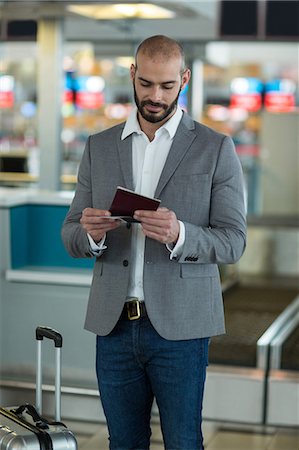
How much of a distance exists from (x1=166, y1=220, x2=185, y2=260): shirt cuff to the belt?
0.21 m

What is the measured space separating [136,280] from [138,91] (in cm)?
64

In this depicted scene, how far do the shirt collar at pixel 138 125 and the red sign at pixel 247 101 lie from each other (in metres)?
22.0

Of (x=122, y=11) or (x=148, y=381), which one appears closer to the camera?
(x=148, y=381)

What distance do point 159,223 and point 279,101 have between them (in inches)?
860

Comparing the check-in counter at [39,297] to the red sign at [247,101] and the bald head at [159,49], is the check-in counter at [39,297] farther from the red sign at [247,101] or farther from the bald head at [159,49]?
the red sign at [247,101]

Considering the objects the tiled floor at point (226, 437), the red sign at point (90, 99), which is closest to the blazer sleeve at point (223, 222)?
the tiled floor at point (226, 437)

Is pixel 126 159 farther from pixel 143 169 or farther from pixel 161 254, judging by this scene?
pixel 161 254

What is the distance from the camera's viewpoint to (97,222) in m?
3.22

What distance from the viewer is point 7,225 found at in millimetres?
6262

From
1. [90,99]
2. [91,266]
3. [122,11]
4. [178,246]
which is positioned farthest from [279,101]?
[178,246]

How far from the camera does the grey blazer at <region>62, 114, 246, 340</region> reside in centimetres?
333

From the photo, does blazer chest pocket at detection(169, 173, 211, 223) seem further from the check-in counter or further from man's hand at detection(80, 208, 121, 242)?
the check-in counter

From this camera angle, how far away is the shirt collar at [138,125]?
3.41 meters

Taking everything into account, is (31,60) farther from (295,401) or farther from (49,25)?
(295,401)
